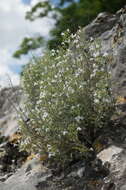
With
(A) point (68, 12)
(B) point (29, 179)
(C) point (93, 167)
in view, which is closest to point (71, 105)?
(C) point (93, 167)

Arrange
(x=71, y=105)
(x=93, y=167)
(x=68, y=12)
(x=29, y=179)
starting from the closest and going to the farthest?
(x=93, y=167) → (x=71, y=105) → (x=29, y=179) → (x=68, y=12)

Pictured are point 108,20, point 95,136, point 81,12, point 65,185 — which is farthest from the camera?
point 81,12

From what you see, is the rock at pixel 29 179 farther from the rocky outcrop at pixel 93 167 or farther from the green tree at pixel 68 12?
the green tree at pixel 68 12

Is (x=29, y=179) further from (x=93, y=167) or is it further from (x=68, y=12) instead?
(x=68, y=12)

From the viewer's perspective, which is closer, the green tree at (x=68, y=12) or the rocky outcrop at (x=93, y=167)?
the rocky outcrop at (x=93, y=167)

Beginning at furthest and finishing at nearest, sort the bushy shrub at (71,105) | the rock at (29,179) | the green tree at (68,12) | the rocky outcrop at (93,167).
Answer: the green tree at (68,12), the rock at (29,179), the bushy shrub at (71,105), the rocky outcrop at (93,167)

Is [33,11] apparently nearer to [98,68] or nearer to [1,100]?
[1,100]

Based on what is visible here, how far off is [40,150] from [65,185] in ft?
2.77

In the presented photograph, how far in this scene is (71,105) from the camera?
253 inches

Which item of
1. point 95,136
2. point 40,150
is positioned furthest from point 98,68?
point 40,150

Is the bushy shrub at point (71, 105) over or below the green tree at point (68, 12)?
below

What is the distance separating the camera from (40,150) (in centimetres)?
693

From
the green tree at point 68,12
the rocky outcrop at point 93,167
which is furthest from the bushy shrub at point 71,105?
the green tree at point 68,12

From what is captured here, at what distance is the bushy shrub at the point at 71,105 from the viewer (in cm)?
633
